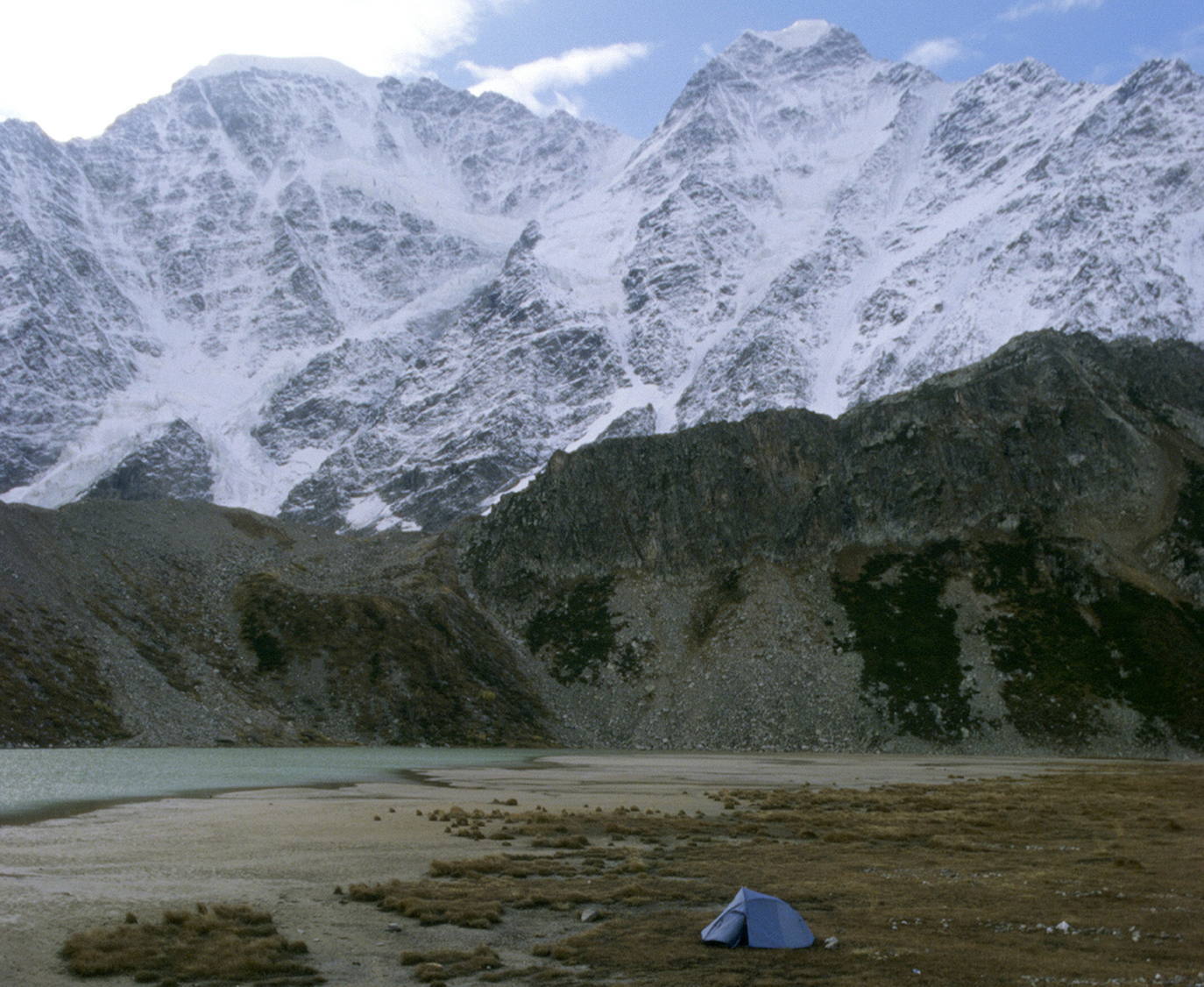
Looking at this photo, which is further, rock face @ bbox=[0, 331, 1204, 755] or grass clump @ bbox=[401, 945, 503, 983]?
rock face @ bbox=[0, 331, 1204, 755]

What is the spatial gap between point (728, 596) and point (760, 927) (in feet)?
373

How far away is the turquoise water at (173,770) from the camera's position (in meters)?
45.3

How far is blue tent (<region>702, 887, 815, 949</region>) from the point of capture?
761 inches

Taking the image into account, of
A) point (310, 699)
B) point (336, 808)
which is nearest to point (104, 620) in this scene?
point (310, 699)

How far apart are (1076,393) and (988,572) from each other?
38.9 metres

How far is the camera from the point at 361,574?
142 m

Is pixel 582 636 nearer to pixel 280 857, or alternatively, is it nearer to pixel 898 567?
pixel 898 567

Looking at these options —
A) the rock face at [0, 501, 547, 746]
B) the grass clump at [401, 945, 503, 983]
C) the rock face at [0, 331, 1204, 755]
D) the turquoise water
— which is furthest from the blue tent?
the rock face at [0, 331, 1204, 755]

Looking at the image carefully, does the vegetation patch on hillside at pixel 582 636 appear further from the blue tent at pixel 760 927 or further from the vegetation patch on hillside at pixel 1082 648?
the blue tent at pixel 760 927

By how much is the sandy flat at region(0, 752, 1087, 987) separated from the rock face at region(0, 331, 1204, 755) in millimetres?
47030

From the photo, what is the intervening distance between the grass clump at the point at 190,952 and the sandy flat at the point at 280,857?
0.45 meters

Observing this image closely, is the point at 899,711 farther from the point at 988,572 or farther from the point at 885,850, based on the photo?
the point at 885,850

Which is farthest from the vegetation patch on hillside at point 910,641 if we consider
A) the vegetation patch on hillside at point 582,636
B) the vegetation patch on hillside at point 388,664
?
the vegetation patch on hillside at point 388,664

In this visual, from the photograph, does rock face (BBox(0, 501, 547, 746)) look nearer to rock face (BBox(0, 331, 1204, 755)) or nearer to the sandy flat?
rock face (BBox(0, 331, 1204, 755))
